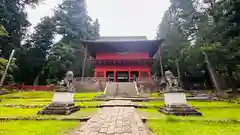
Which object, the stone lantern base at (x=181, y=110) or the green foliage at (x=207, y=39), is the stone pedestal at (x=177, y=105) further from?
the green foliage at (x=207, y=39)

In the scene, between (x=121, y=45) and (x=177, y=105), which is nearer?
(x=177, y=105)

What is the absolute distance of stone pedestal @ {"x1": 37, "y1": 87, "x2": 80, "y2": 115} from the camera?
263 inches

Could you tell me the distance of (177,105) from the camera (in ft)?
22.4

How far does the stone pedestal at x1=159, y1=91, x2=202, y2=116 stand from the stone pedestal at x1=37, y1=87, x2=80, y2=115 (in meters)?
3.85

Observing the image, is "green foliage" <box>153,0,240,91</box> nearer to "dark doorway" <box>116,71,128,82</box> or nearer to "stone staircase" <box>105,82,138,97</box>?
"stone staircase" <box>105,82,138,97</box>

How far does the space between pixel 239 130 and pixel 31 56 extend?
34.5 meters

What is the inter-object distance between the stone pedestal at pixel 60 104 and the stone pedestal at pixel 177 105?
12.6 feet

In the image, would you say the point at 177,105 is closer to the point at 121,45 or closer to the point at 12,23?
the point at 121,45

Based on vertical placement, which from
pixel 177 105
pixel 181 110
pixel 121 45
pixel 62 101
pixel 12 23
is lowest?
pixel 181 110

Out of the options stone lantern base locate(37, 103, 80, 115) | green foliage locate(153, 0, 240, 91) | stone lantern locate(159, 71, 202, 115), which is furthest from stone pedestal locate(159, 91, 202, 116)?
green foliage locate(153, 0, 240, 91)

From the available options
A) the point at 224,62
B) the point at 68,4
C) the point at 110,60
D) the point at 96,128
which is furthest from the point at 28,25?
the point at 96,128

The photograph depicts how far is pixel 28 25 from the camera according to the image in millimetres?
32531

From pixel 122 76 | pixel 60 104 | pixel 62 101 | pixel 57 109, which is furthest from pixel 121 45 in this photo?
pixel 57 109

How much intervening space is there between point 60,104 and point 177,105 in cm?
460
